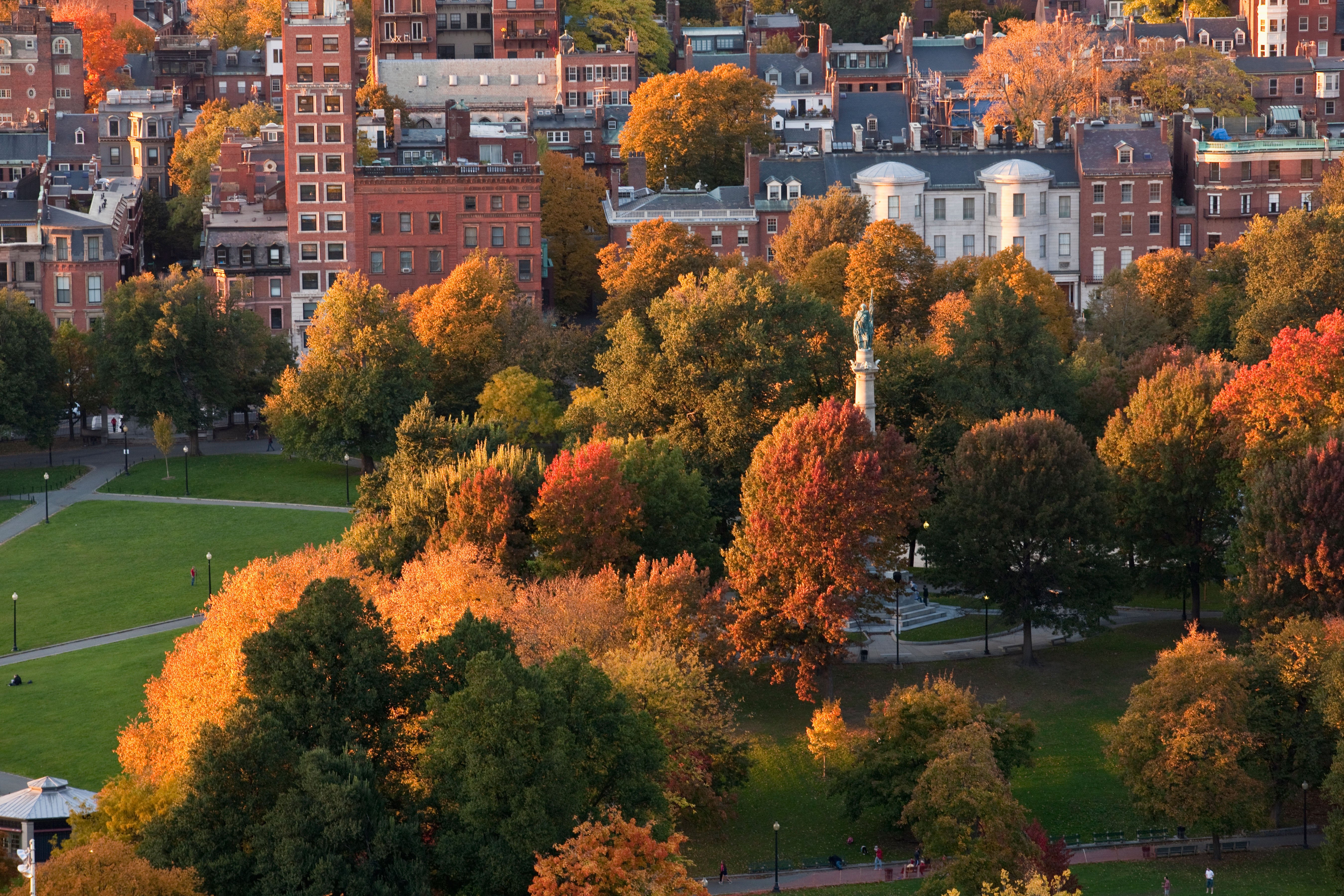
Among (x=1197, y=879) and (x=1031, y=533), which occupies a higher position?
(x=1031, y=533)

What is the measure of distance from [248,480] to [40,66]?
82198 mm

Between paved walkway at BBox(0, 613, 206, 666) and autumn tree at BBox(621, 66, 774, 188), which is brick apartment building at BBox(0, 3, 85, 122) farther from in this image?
paved walkway at BBox(0, 613, 206, 666)

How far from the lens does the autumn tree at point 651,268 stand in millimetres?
127500

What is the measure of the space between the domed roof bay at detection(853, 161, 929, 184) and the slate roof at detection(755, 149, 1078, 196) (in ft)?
3.48

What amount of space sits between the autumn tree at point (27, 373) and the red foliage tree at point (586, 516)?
42039 mm

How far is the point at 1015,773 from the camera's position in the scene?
87.8 metres

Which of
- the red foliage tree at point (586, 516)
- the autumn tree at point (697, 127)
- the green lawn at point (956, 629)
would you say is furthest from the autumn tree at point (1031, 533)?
the autumn tree at point (697, 127)

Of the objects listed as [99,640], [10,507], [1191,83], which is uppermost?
[1191,83]

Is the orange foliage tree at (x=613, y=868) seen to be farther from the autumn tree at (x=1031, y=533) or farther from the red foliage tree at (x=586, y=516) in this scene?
the autumn tree at (x=1031, y=533)

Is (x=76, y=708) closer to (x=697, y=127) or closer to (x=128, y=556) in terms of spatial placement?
(x=128, y=556)

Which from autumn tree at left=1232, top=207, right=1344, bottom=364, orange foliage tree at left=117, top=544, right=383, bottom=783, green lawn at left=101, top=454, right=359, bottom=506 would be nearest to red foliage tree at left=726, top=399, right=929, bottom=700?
orange foliage tree at left=117, top=544, right=383, bottom=783

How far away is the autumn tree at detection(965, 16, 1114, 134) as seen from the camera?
172 m

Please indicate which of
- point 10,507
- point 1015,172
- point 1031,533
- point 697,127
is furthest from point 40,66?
point 1031,533

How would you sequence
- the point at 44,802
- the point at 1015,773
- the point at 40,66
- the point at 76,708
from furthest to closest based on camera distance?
the point at 40,66 < the point at 76,708 < the point at 1015,773 < the point at 44,802
